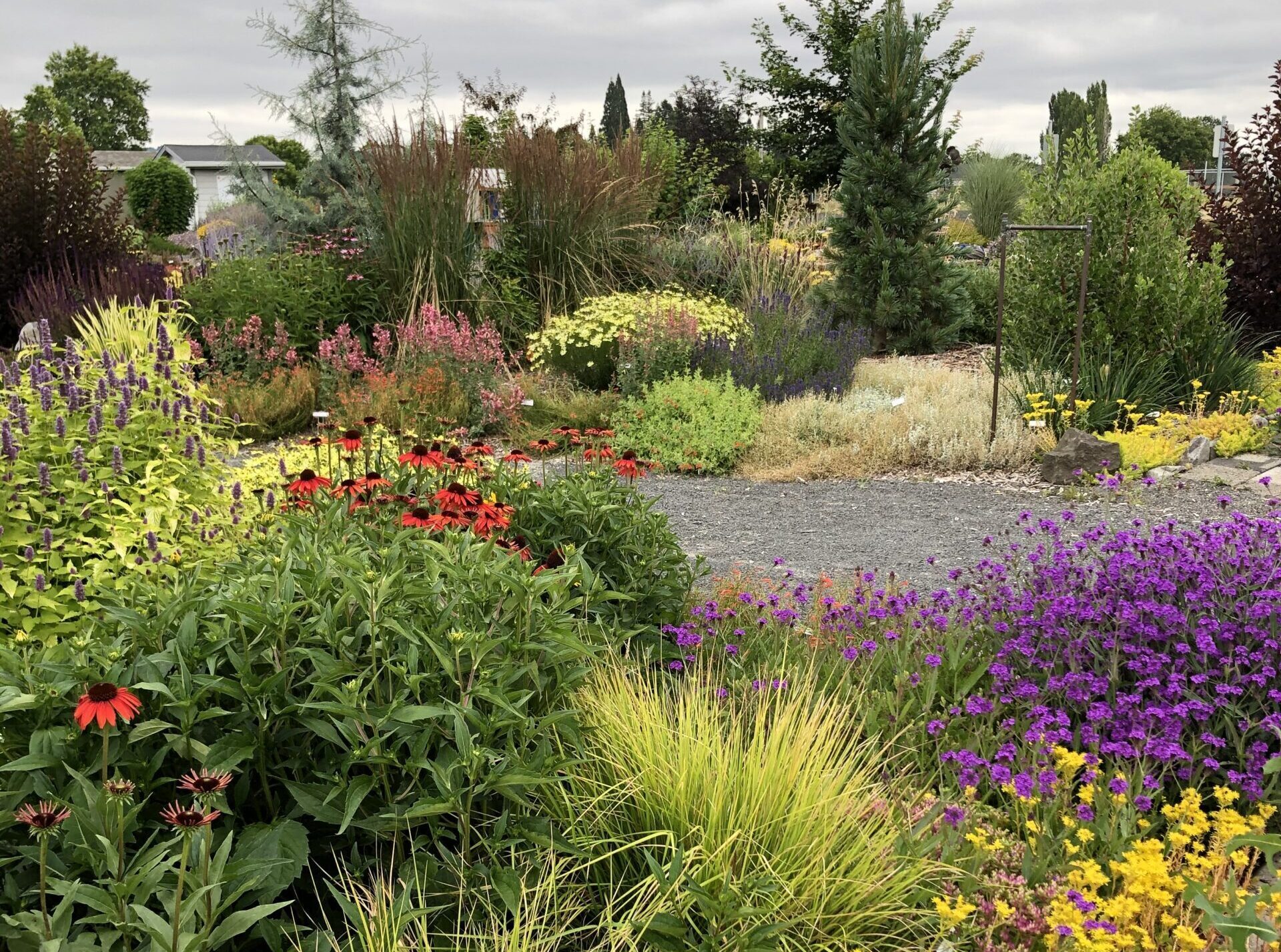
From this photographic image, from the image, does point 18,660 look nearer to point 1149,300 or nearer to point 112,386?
point 112,386

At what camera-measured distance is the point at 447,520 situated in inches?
101

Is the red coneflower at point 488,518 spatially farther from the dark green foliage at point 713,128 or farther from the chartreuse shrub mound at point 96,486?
the dark green foliage at point 713,128

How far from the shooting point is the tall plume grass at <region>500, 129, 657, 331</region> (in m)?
9.87

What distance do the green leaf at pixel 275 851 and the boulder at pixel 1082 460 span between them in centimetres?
579

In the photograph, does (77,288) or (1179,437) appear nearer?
(1179,437)

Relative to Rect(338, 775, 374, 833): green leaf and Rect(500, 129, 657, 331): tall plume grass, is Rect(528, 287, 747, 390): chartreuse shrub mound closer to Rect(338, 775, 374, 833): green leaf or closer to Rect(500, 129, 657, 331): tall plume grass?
Rect(500, 129, 657, 331): tall plume grass

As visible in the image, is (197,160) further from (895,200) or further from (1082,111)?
(895,200)

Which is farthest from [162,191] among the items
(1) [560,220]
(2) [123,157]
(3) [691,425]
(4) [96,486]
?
(4) [96,486]

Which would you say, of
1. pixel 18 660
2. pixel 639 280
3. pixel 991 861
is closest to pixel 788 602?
pixel 991 861

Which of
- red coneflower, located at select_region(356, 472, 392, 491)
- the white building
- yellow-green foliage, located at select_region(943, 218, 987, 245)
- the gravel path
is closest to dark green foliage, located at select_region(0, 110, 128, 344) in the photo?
the gravel path

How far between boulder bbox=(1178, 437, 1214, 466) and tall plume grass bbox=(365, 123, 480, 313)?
614 centimetres

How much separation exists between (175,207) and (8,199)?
2400 centimetres

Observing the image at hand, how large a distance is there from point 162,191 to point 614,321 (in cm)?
2777

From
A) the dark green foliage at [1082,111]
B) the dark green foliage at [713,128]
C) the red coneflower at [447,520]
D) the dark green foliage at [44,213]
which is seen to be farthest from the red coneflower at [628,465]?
the dark green foliage at [1082,111]
